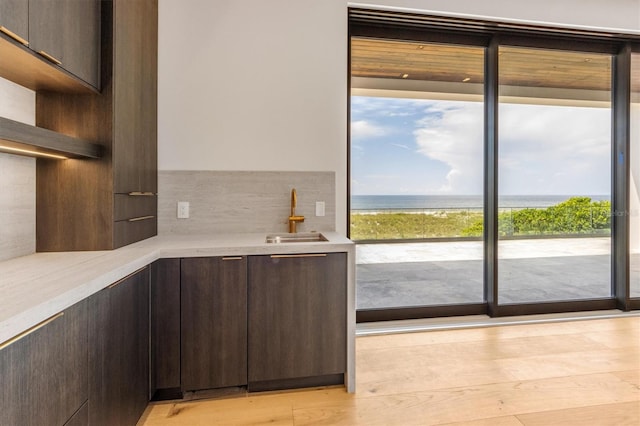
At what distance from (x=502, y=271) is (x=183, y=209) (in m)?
2.88

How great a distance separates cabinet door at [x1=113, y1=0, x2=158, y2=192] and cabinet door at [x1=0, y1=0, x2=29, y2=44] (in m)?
0.54

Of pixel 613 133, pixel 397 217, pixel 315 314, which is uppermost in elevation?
pixel 613 133

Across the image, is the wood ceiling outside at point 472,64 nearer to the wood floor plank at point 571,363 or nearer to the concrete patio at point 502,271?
the concrete patio at point 502,271

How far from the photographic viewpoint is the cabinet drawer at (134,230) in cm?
187

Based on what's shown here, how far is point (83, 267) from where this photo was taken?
1.44 m

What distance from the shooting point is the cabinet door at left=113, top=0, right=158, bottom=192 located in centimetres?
186

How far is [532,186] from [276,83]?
2537mm

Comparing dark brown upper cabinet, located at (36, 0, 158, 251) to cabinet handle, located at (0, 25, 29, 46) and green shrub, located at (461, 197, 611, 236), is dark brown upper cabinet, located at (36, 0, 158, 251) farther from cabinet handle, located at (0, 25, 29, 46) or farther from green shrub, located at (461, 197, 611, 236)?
green shrub, located at (461, 197, 611, 236)

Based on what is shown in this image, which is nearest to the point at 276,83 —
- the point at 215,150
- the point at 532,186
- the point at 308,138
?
the point at 308,138

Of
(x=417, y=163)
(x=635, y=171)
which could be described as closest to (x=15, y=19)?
(x=417, y=163)

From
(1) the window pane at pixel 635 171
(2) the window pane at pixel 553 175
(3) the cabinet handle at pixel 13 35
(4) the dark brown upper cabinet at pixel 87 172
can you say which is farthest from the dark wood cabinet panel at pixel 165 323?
(1) the window pane at pixel 635 171

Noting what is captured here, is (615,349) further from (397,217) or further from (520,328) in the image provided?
(397,217)

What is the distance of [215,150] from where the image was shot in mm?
2525

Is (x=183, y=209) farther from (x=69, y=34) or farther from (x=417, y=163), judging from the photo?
(x=417, y=163)
